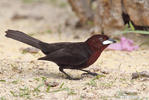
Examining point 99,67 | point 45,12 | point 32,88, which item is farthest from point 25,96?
point 45,12

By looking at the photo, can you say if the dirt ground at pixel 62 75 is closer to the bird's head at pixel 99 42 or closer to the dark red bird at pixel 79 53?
the dark red bird at pixel 79 53

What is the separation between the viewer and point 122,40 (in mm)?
7102

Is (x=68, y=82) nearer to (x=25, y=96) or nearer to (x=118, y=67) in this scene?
(x=25, y=96)

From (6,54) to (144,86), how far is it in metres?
2.58

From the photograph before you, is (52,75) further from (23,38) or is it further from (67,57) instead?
(23,38)

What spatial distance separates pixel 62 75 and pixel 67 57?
1.55ft

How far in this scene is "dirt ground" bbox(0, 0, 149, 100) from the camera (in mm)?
4402

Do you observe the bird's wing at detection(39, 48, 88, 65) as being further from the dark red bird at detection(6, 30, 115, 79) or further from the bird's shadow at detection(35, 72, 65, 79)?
the bird's shadow at detection(35, 72, 65, 79)

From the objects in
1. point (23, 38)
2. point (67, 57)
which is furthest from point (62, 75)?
point (23, 38)

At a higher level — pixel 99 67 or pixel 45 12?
pixel 45 12

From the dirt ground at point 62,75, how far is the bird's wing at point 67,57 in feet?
0.78

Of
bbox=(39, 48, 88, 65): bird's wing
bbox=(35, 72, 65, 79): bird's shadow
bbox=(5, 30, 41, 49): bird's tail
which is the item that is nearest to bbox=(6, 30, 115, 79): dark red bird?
bbox=(39, 48, 88, 65): bird's wing

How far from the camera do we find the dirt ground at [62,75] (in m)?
4.40

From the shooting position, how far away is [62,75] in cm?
554
